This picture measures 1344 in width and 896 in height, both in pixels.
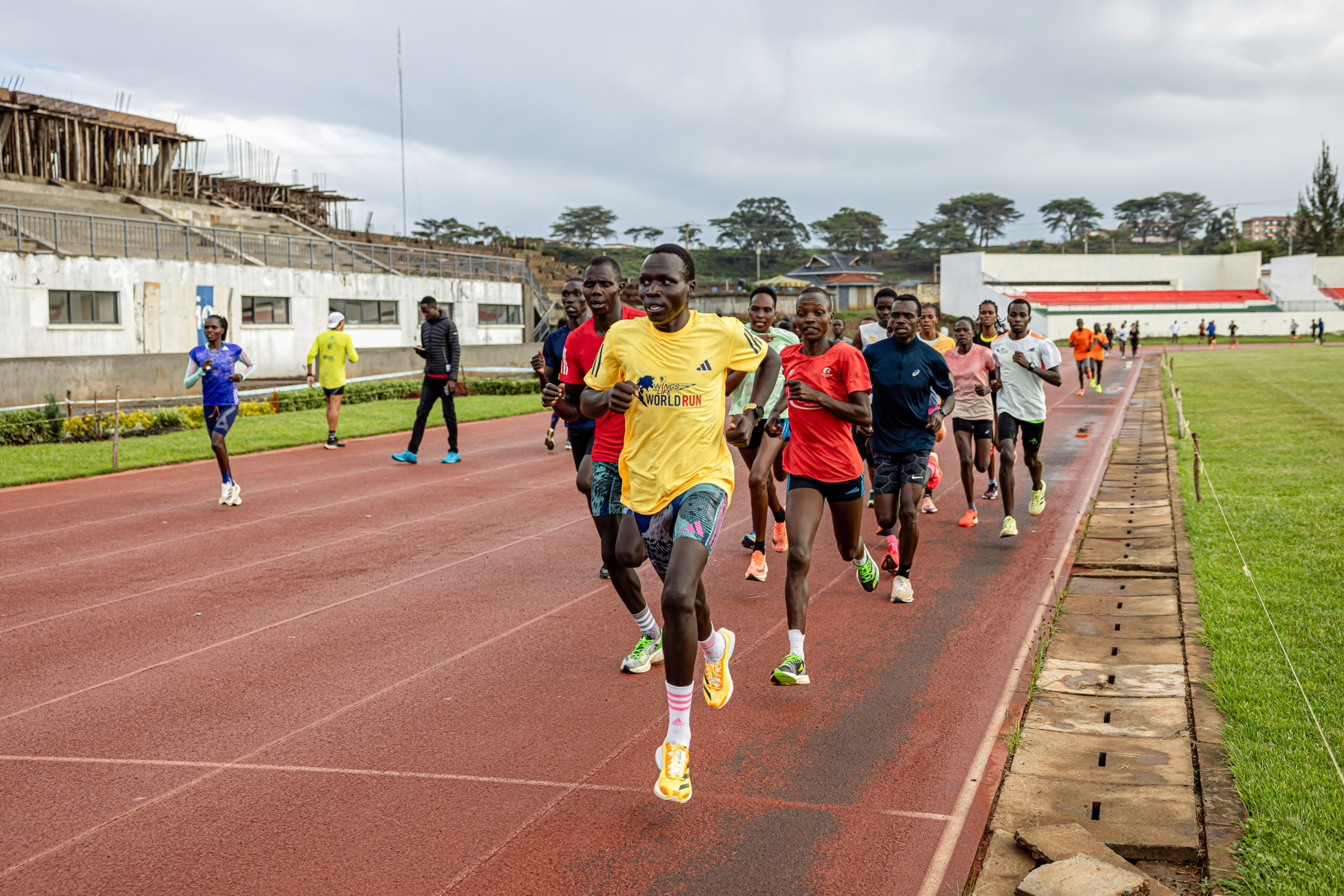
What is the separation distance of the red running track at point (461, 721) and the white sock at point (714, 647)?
40cm

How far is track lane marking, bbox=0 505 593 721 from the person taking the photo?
5762mm

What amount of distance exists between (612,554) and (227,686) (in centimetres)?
237

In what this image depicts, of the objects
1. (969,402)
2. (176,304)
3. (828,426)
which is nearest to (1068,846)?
(828,426)

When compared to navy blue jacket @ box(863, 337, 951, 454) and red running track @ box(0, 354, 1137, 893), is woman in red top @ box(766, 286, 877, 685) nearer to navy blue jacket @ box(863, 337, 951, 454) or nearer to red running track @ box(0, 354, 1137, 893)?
red running track @ box(0, 354, 1137, 893)

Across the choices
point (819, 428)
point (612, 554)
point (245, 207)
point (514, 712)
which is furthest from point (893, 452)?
point (245, 207)

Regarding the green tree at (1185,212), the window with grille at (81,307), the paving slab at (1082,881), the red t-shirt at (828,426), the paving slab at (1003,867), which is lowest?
the paving slab at (1003,867)

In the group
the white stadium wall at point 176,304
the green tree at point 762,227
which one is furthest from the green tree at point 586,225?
the white stadium wall at point 176,304

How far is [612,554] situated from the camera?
5637 mm

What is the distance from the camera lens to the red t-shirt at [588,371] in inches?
235

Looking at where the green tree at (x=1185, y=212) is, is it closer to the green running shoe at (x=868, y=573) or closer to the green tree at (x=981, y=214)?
the green tree at (x=981, y=214)

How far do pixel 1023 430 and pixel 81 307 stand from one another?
26.8 meters

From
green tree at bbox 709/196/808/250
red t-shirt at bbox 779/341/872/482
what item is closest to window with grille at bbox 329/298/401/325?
red t-shirt at bbox 779/341/872/482

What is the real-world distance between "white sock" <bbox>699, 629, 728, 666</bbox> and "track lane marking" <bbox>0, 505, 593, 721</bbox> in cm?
202

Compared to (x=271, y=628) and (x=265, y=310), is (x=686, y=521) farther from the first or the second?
(x=265, y=310)
